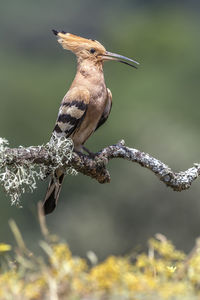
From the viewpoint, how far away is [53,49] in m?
30.4

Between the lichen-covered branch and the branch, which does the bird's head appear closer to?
the lichen-covered branch

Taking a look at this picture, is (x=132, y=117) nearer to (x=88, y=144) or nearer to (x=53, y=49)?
(x=88, y=144)

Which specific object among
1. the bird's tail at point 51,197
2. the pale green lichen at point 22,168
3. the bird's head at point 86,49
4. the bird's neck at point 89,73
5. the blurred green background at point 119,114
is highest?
the blurred green background at point 119,114

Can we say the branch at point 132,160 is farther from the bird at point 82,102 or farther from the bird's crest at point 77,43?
the bird's crest at point 77,43

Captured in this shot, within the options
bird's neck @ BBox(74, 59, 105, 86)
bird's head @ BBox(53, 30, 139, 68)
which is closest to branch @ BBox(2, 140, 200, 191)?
bird's neck @ BBox(74, 59, 105, 86)

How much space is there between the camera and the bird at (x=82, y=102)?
6.02 metres

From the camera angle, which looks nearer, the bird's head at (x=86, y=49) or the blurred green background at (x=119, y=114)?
the bird's head at (x=86, y=49)

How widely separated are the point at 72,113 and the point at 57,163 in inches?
50.2

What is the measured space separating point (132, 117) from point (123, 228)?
454 centimetres

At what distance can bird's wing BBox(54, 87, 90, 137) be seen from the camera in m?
6.02

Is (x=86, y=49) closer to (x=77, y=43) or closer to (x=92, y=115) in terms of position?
(x=77, y=43)

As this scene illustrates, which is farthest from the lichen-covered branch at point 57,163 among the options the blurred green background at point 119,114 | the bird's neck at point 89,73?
the blurred green background at point 119,114

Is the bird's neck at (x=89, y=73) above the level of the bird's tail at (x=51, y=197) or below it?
above

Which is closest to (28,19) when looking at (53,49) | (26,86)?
(53,49)
